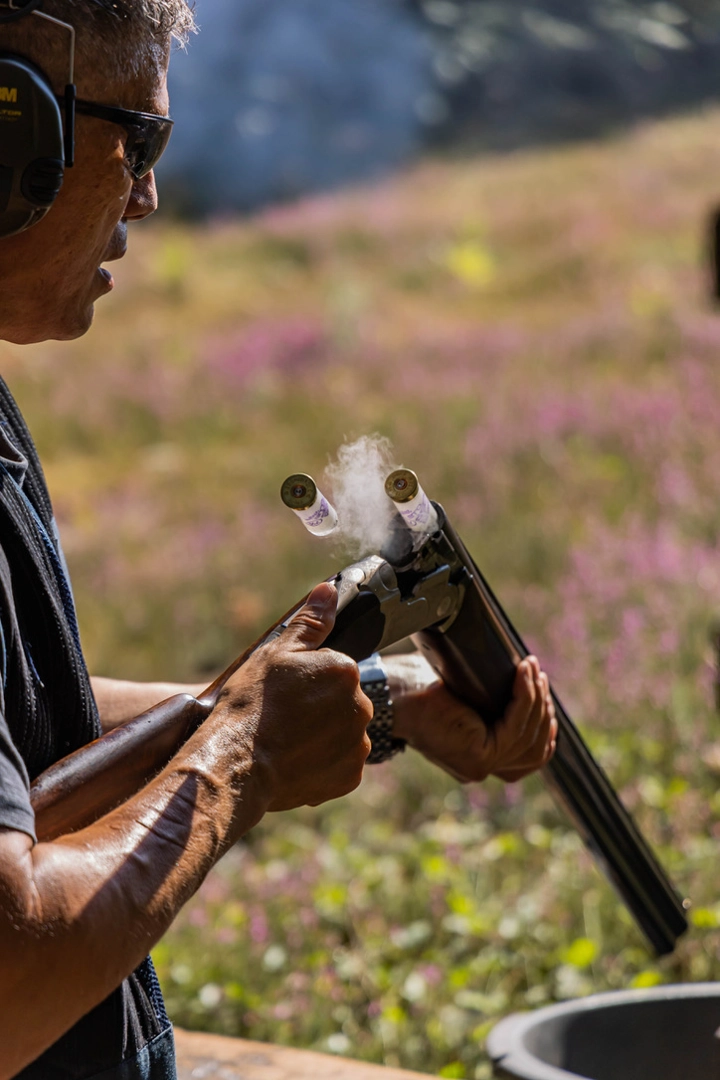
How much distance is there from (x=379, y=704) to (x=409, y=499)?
16.4 inches

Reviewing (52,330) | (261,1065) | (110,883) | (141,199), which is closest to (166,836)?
(110,883)

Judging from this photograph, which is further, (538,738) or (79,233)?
(538,738)

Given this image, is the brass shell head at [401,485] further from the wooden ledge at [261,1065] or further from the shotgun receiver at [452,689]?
the wooden ledge at [261,1065]

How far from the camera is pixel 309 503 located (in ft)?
3.67

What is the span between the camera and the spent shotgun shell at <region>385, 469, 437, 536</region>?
115 cm

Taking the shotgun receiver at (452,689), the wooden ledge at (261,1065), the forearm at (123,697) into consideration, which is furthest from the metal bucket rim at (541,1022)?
the forearm at (123,697)

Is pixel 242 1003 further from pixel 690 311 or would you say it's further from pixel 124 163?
pixel 690 311

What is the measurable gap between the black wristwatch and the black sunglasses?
2.09 feet

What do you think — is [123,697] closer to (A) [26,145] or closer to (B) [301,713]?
(B) [301,713]

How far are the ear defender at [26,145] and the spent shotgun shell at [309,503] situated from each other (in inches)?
12.9

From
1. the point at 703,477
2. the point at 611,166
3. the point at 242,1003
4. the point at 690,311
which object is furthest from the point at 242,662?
the point at 611,166

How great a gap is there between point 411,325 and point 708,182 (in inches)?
A: 123

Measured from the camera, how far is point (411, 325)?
873cm

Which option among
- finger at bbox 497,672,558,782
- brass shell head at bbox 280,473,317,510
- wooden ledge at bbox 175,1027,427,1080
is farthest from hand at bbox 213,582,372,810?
wooden ledge at bbox 175,1027,427,1080
